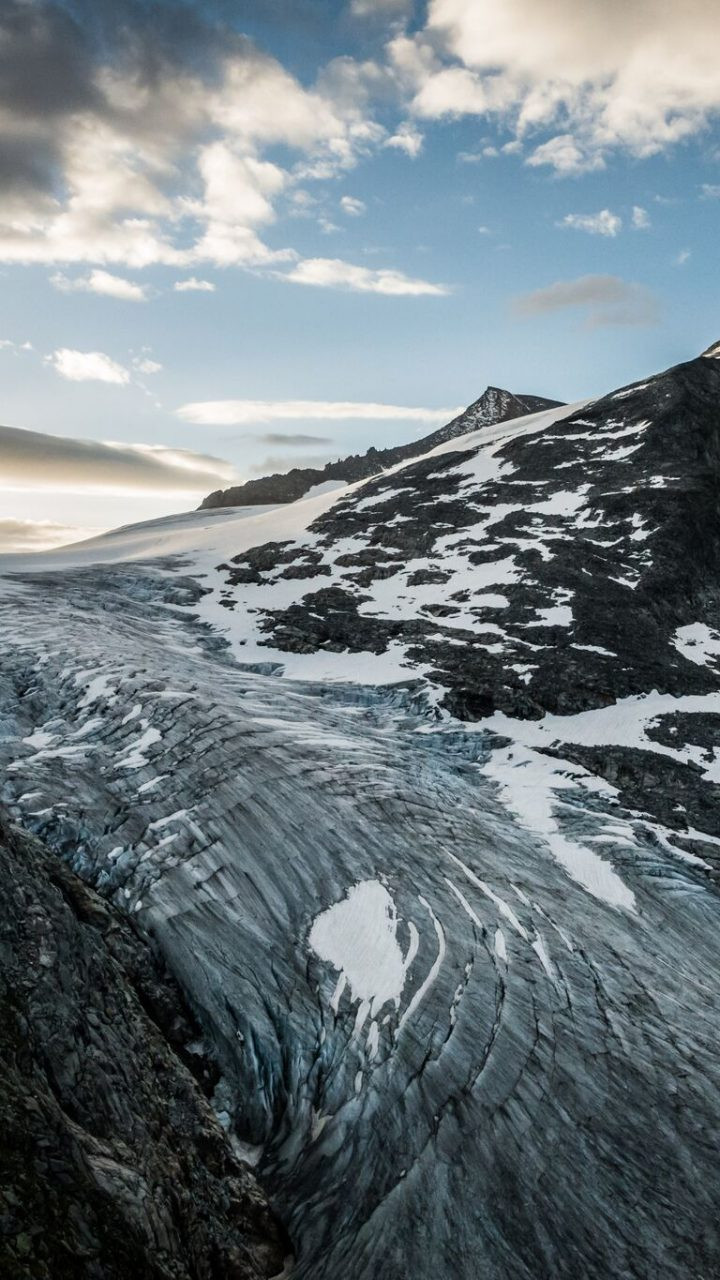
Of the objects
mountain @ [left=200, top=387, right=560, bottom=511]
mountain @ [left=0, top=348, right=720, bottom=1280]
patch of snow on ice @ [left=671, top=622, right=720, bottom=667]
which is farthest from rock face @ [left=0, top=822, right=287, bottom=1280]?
mountain @ [left=200, top=387, right=560, bottom=511]

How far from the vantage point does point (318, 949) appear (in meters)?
16.2

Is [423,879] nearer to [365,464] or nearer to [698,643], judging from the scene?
[698,643]

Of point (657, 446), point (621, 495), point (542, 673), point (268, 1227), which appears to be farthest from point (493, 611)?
point (268, 1227)

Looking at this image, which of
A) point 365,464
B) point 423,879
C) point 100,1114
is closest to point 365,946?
point 423,879

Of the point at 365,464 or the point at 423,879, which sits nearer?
the point at 423,879

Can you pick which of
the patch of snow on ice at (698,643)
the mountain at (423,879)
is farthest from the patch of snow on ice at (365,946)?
the patch of snow on ice at (698,643)

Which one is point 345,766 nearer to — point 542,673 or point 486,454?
point 542,673

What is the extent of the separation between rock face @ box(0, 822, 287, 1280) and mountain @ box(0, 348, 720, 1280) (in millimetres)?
967

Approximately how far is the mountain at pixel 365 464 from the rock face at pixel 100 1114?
389ft

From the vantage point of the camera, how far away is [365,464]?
446 feet

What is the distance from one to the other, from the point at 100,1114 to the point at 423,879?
11095mm

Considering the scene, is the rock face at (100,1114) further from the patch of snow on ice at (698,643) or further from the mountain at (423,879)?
the patch of snow on ice at (698,643)

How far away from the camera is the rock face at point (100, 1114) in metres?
7.05

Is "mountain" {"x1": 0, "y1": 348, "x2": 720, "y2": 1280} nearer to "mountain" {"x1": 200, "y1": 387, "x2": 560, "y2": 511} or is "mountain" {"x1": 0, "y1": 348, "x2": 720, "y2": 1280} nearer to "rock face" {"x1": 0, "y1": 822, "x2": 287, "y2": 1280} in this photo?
"rock face" {"x1": 0, "y1": 822, "x2": 287, "y2": 1280}
